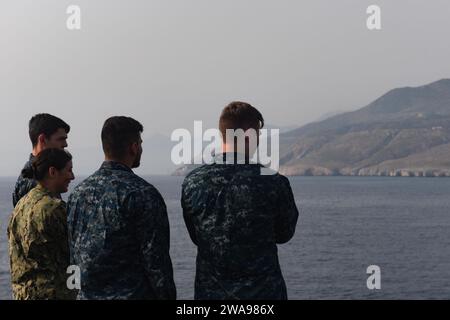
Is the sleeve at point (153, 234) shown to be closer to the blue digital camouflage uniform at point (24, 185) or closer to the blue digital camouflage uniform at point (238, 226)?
the blue digital camouflage uniform at point (238, 226)

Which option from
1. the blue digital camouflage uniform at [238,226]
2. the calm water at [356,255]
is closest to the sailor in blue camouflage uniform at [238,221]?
the blue digital camouflage uniform at [238,226]

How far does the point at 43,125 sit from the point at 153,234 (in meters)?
2.35

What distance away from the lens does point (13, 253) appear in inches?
253

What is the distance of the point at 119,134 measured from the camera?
557 cm

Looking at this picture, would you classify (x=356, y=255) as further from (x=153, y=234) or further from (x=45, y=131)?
(x=153, y=234)

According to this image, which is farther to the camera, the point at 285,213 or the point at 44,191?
the point at 44,191

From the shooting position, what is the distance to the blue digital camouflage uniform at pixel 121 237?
5430 millimetres

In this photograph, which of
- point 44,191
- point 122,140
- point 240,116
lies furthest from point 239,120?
point 44,191

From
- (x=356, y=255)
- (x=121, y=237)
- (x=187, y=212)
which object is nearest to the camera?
(x=121, y=237)

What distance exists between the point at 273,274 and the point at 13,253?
269 cm

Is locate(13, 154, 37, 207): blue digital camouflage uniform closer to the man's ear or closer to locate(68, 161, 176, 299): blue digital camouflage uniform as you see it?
the man's ear

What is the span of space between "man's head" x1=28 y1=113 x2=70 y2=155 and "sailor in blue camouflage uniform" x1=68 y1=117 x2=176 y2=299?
1.49 meters
